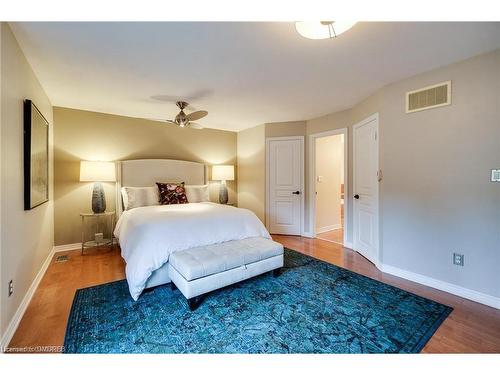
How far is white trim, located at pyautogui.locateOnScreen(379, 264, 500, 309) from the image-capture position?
211cm

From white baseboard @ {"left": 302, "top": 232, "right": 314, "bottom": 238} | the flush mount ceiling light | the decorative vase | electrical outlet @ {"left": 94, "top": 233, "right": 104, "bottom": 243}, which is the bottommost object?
white baseboard @ {"left": 302, "top": 232, "right": 314, "bottom": 238}

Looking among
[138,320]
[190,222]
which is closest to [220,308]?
[138,320]

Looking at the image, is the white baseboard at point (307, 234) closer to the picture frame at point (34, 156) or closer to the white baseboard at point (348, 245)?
the white baseboard at point (348, 245)

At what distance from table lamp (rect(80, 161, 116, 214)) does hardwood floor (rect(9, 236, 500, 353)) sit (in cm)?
77

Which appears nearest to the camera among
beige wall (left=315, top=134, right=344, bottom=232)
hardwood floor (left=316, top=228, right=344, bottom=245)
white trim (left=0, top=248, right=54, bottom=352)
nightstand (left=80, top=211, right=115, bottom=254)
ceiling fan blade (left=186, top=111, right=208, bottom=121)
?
white trim (left=0, top=248, right=54, bottom=352)

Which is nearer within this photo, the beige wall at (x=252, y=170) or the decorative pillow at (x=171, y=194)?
the decorative pillow at (x=171, y=194)

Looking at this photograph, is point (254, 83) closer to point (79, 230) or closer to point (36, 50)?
point (36, 50)

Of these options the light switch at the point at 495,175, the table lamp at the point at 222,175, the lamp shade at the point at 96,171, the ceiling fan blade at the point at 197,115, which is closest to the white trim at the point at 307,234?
the table lamp at the point at 222,175

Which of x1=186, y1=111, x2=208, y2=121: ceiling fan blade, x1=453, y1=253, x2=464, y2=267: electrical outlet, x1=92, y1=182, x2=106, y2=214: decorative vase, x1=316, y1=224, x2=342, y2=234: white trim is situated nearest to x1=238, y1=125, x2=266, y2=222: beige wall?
x1=316, y1=224, x2=342, y2=234: white trim

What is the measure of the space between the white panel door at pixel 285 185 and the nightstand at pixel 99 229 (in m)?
2.99

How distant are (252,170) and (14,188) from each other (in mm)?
3923

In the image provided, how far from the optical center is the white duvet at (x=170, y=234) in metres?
2.24

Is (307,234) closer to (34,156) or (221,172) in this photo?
(221,172)

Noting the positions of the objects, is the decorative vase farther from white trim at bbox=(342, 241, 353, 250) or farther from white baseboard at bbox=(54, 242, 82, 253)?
white trim at bbox=(342, 241, 353, 250)
